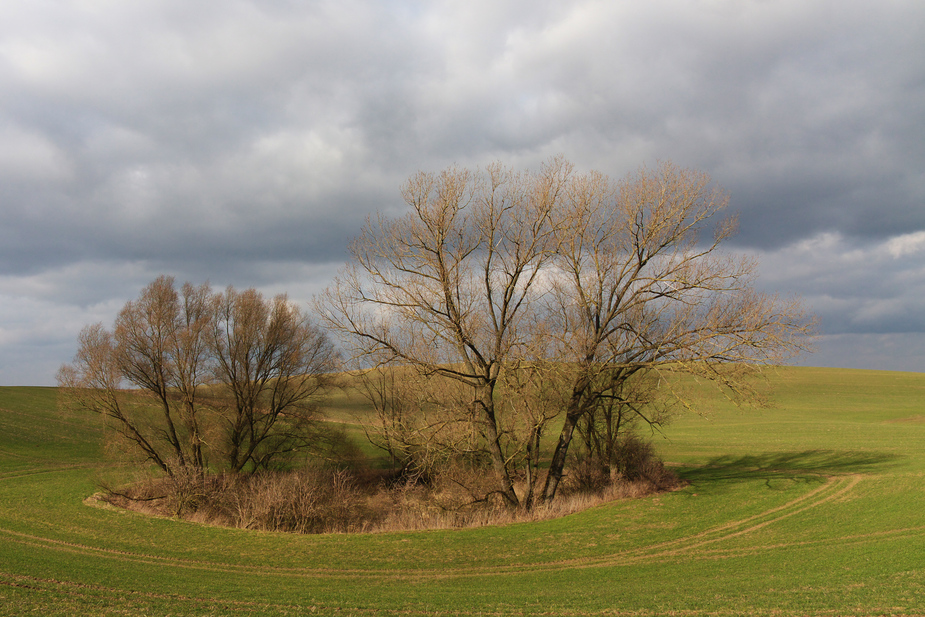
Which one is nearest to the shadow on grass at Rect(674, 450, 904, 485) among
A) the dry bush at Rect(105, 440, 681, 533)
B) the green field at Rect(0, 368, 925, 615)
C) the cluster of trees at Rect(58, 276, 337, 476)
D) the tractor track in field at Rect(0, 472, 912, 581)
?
the green field at Rect(0, 368, 925, 615)

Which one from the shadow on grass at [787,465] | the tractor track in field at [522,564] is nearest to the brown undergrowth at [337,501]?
the shadow on grass at [787,465]

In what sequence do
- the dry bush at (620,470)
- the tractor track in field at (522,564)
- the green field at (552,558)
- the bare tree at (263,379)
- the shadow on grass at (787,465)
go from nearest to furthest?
the green field at (552,558), the tractor track in field at (522,564), the shadow on grass at (787,465), the dry bush at (620,470), the bare tree at (263,379)

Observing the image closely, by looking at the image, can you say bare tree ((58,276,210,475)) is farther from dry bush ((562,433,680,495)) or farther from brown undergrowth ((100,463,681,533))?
dry bush ((562,433,680,495))

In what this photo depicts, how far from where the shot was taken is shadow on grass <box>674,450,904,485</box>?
23281 mm

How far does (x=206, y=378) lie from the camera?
97.0 ft

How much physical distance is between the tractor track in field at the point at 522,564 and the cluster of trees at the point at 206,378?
12.9m

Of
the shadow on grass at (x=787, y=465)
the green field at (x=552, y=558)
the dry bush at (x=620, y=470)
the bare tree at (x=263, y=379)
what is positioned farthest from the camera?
the bare tree at (x=263, y=379)

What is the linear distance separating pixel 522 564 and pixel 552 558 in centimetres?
101

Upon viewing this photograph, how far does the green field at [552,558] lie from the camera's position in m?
9.11

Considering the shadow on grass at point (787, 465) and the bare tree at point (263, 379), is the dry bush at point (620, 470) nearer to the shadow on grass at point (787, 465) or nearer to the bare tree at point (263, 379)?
the shadow on grass at point (787, 465)

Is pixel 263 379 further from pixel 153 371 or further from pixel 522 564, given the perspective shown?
pixel 522 564

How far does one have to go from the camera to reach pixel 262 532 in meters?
19.2

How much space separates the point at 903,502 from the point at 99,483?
32454mm

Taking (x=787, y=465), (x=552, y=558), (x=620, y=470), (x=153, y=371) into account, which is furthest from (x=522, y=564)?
(x=153, y=371)
